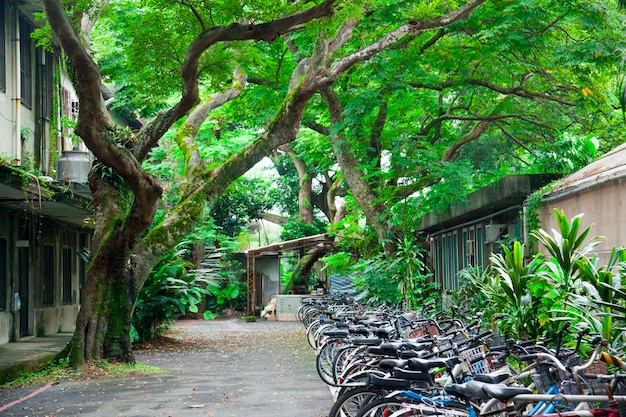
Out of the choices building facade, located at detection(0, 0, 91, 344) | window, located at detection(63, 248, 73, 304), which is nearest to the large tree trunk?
building facade, located at detection(0, 0, 91, 344)

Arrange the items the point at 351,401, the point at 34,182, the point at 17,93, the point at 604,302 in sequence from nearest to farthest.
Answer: the point at 351,401, the point at 604,302, the point at 34,182, the point at 17,93

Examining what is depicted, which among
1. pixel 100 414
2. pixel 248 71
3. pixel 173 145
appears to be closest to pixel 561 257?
pixel 100 414

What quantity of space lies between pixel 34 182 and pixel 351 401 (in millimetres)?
8301

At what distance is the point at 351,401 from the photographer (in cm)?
609

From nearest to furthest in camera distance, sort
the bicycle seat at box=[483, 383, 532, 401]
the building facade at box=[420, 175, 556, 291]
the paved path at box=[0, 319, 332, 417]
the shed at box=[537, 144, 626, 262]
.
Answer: the bicycle seat at box=[483, 383, 532, 401]
the paved path at box=[0, 319, 332, 417]
the shed at box=[537, 144, 626, 262]
the building facade at box=[420, 175, 556, 291]

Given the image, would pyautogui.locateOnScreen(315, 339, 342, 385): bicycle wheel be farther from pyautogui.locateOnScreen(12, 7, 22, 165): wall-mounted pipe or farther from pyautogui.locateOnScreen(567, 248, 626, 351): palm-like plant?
pyautogui.locateOnScreen(12, 7, 22, 165): wall-mounted pipe

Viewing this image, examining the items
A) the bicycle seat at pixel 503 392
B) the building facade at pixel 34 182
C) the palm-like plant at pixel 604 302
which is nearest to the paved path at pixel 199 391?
the palm-like plant at pixel 604 302

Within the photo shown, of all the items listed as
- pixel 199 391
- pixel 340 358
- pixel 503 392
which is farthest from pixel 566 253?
pixel 199 391

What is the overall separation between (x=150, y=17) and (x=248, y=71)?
5316 millimetres

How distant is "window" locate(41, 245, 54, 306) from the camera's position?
775 inches

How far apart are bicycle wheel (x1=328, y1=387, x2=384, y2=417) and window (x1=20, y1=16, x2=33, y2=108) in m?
12.6

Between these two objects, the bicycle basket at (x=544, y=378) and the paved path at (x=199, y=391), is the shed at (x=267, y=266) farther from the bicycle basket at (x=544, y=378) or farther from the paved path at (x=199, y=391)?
the bicycle basket at (x=544, y=378)

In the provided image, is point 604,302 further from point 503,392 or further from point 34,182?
point 34,182

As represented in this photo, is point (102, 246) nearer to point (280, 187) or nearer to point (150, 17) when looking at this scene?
point (150, 17)
